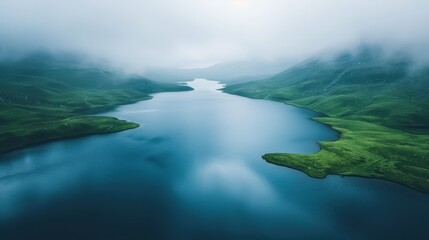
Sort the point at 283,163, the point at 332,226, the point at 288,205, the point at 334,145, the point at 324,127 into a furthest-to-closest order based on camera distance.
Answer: the point at 324,127
the point at 334,145
the point at 283,163
the point at 288,205
the point at 332,226

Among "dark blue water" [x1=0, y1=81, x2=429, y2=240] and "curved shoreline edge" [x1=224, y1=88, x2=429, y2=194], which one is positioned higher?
"curved shoreline edge" [x1=224, y1=88, x2=429, y2=194]

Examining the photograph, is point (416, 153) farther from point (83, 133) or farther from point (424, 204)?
point (83, 133)

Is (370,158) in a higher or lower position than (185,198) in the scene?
higher

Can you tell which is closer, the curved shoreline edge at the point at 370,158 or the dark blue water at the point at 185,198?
the dark blue water at the point at 185,198

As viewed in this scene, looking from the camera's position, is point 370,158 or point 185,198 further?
point 370,158

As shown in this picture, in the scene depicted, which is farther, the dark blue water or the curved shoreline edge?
the curved shoreline edge

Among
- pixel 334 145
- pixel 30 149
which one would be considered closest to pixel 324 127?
pixel 334 145

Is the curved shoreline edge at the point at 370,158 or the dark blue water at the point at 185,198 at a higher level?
the curved shoreline edge at the point at 370,158

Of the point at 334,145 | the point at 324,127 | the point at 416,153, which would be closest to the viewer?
the point at 416,153
